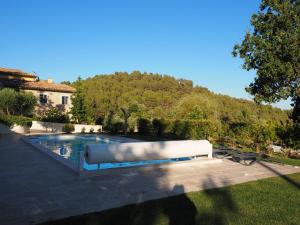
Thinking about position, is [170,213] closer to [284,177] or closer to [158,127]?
[284,177]

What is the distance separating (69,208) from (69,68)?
31113 mm

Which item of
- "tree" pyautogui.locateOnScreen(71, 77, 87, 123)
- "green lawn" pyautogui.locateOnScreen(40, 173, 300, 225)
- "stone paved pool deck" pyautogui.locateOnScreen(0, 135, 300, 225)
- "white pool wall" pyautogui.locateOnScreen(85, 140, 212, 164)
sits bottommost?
"green lawn" pyautogui.locateOnScreen(40, 173, 300, 225)

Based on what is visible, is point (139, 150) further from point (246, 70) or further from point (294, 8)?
point (294, 8)

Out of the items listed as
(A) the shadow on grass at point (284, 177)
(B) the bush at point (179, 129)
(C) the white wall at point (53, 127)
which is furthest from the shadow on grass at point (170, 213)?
(C) the white wall at point (53, 127)

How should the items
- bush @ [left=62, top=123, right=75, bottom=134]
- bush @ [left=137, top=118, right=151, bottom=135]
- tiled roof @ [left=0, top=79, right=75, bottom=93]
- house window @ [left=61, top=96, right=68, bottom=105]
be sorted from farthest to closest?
1. house window @ [left=61, top=96, right=68, bottom=105]
2. tiled roof @ [left=0, top=79, right=75, bottom=93]
3. bush @ [left=62, top=123, right=75, bottom=134]
4. bush @ [left=137, top=118, right=151, bottom=135]

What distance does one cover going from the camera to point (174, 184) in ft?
22.7

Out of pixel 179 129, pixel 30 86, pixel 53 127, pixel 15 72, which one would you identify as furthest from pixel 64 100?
pixel 179 129

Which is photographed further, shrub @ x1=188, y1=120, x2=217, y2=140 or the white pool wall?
shrub @ x1=188, y1=120, x2=217, y2=140

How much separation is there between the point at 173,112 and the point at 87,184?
35827 millimetres

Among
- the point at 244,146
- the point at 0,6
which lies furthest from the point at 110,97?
the point at 244,146

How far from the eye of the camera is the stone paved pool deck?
15.9 feet

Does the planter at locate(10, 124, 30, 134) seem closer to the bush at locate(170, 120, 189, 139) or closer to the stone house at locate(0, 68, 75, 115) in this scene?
the stone house at locate(0, 68, 75, 115)

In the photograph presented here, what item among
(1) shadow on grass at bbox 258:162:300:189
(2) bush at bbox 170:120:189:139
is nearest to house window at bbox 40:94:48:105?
(2) bush at bbox 170:120:189:139

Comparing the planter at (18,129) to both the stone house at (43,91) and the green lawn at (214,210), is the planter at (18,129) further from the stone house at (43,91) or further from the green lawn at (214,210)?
the green lawn at (214,210)
